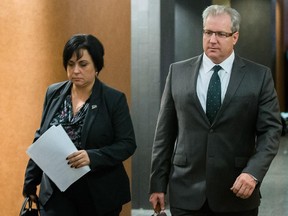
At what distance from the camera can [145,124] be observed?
7.88 metres

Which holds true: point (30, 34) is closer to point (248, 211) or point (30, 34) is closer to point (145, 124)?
point (248, 211)

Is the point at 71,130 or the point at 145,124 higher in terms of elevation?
the point at 71,130

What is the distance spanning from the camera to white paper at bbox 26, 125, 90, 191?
11.4 ft

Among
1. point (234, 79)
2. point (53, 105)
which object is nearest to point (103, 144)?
point (53, 105)

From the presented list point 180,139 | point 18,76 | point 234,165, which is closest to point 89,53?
point 180,139

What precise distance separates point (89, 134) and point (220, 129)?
72 cm

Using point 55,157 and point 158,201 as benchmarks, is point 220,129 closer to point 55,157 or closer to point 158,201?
point 158,201

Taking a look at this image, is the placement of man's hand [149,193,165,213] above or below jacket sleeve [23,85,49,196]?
below

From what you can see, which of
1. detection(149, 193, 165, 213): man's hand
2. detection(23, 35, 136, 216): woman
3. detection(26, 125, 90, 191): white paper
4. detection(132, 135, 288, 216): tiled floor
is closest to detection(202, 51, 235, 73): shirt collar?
detection(23, 35, 136, 216): woman

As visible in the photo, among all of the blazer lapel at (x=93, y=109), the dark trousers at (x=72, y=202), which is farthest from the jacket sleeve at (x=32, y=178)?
the blazer lapel at (x=93, y=109)

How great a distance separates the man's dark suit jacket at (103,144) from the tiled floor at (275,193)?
3944 mm

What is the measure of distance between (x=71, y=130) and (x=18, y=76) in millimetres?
1627

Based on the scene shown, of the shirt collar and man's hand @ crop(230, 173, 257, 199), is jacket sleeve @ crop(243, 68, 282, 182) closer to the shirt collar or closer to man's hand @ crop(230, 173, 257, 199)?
man's hand @ crop(230, 173, 257, 199)

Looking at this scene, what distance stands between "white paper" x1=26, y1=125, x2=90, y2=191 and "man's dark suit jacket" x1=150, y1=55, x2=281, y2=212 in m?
0.50
